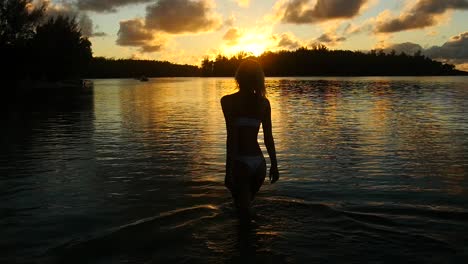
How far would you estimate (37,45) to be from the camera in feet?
251

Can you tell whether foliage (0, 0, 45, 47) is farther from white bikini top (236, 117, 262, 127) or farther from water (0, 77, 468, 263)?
white bikini top (236, 117, 262, 127)

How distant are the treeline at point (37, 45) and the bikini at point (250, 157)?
64.3 meters

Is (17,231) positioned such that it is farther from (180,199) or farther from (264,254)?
(264,254)

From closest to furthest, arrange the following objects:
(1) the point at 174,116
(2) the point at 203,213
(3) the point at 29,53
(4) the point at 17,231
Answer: (4) the point at 17,231 → (2) the point at 203,213 → (1) the point at 174,116 → (3) the point at 29,53

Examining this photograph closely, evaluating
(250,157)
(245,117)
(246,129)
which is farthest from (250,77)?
(250,157)

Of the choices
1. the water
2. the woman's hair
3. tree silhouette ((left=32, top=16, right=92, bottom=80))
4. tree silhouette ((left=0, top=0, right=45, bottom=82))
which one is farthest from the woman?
tree silhouette ((left=32, top=16, right=92, bottom=80))

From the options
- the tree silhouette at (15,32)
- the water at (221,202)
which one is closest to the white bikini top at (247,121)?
the water at (221,202)

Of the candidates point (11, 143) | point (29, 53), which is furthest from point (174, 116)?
point (29, 53)

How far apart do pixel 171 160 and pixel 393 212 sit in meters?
7.43

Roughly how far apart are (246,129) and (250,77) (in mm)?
729

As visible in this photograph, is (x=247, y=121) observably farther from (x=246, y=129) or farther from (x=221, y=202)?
(x=221, y=202)

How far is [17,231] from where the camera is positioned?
296 inches

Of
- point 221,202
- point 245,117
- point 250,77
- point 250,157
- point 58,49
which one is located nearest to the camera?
point 250,77

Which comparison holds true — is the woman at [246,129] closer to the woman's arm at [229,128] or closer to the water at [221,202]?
the woman's arm at [229,128]
